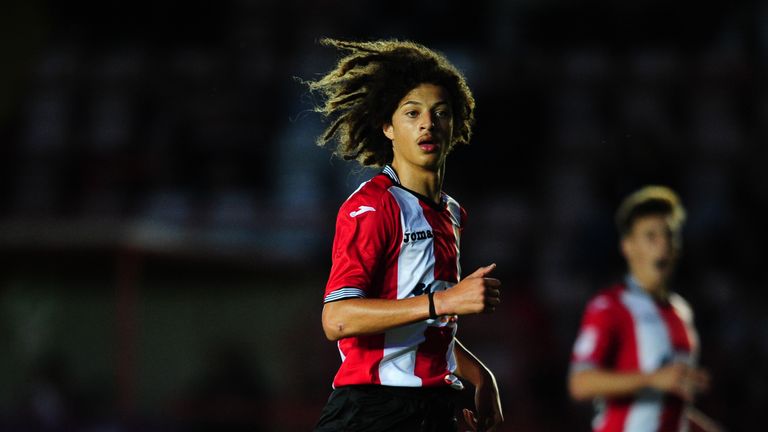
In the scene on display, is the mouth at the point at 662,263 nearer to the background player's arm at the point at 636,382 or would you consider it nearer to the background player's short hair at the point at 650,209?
the background player's short hair at the point at 650,209

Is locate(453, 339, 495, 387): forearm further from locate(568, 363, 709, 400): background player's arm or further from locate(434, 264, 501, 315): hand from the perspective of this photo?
locate(568, 363, 709, 400): background player's arm

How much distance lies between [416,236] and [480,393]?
0.62m

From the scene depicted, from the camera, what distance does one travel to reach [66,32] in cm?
1386

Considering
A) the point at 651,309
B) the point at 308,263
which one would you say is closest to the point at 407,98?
the point at 651,309

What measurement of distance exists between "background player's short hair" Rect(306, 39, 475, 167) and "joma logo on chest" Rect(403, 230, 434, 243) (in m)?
0.36

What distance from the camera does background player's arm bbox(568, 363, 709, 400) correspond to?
4.48 metres

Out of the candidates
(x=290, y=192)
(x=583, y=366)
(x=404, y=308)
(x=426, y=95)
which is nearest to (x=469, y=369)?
(x=404, y=308)

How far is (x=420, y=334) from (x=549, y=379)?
544 cm

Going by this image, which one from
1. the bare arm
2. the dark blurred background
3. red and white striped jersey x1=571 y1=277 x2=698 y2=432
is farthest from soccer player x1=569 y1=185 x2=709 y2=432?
the dark blurred background

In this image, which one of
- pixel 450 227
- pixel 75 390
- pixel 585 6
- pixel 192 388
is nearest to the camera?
pixel 450 227

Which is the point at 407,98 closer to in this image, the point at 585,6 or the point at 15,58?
the point at 585,6

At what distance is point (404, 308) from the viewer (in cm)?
319

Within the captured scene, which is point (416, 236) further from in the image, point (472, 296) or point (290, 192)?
point (290, 192)

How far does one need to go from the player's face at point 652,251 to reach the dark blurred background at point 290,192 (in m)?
3.21
